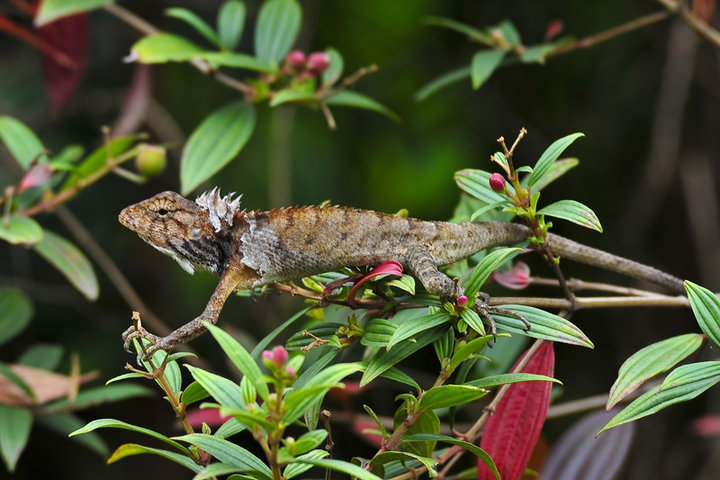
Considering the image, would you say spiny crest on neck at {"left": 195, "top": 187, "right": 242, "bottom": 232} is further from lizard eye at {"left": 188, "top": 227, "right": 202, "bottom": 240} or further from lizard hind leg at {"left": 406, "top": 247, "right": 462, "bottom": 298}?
lizard hind leg at {"left": 406, "top": 247, "right": 462, "bottom": 298}

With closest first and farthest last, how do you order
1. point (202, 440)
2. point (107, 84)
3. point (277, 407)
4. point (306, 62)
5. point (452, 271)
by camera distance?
point (277, 407)
point (202, 440)
point (452, 271)
point (306, 62)
point (107, 84)

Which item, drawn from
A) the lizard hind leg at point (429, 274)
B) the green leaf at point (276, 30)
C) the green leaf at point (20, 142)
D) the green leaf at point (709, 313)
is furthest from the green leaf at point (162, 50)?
the green leaf at point (709, 313)

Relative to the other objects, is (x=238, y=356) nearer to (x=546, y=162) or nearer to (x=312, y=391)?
(x=312, y=391)

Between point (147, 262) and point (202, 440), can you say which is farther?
point (147, 262)

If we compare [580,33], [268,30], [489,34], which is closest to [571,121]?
[580,33]

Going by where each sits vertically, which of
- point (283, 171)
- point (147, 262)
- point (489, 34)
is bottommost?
point (147, 262)

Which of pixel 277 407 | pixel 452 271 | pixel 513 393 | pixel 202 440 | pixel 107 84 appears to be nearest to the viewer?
pixel 277 407

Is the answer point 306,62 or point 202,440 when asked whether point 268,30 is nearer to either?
point 306,62

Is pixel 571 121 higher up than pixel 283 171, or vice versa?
pixel 571 121
